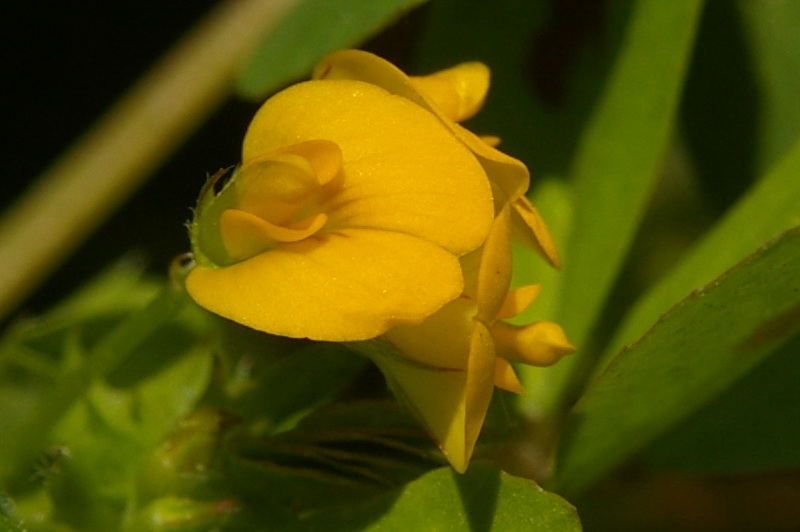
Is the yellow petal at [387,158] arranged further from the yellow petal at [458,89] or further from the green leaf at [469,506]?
the green leaf at [469,506]

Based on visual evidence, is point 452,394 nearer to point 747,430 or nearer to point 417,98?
point 417,98

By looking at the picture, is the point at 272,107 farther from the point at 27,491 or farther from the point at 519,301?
the point at 27,491

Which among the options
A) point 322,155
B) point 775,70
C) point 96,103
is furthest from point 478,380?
point 96,103

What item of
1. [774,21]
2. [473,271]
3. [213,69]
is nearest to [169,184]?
[213,69]

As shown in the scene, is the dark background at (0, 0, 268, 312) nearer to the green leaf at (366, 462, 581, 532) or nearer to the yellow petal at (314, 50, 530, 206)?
the yellow petal at (314, 50, 530, 206)

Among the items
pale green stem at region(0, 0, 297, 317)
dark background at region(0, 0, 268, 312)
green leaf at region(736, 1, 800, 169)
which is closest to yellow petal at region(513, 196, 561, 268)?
green leaf at region(736, 1, 800, 169)

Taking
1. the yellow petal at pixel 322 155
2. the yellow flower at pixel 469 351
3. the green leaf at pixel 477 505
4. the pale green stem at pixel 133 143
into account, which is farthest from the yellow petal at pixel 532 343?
the pale green stem at pixel 133 143

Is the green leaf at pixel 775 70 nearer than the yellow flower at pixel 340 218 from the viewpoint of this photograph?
No
